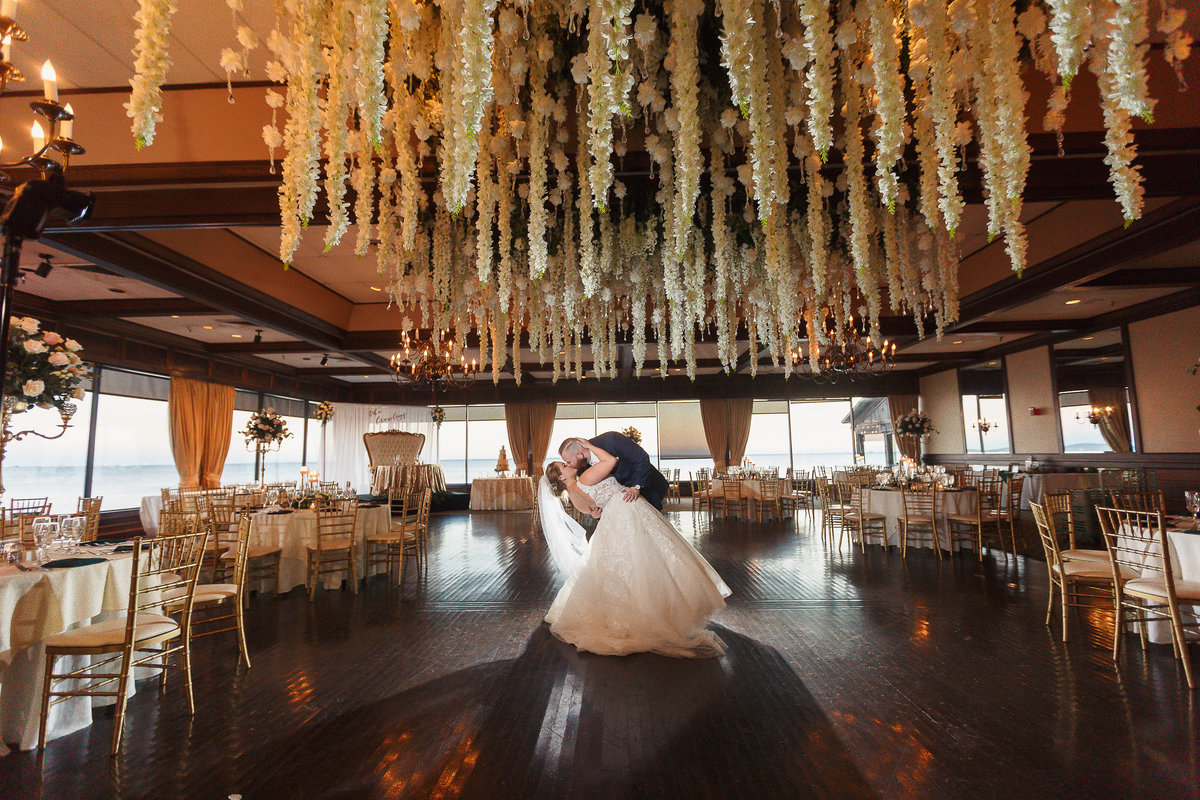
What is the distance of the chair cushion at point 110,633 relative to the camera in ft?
9.13

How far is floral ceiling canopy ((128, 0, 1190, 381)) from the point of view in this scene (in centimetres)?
167

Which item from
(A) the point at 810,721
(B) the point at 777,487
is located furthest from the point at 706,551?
(A) the point at 810,721

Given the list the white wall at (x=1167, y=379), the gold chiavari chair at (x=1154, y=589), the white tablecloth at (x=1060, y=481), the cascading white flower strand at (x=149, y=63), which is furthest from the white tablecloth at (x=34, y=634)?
the white wall at (x=1167, y=379)

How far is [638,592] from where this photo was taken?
4.03m

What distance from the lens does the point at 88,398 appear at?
8531 millimetres

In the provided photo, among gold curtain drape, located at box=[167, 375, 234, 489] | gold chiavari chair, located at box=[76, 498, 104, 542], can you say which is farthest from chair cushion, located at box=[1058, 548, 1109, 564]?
gold curtain drape, located at box=[167, 375, 234, 489]

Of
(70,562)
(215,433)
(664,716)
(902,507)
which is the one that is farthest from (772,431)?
(70,562)

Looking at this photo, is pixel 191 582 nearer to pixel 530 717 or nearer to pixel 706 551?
pixel 530 717

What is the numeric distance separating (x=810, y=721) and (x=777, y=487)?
8373mm

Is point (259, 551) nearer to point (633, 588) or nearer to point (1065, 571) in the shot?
point (633, 588)

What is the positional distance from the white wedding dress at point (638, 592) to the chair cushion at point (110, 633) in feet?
7.83

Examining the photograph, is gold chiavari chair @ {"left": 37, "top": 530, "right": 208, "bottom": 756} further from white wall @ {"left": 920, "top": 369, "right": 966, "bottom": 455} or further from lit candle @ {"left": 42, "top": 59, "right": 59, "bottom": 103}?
white wall @ {"left": 920, "top": 369, "right": 966, "bottom": 455}

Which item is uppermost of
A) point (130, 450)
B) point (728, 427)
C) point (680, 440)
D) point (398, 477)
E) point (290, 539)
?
point (130, 450)

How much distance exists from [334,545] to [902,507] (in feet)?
21.6
